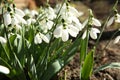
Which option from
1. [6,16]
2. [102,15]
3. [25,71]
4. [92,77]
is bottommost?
[92,77]

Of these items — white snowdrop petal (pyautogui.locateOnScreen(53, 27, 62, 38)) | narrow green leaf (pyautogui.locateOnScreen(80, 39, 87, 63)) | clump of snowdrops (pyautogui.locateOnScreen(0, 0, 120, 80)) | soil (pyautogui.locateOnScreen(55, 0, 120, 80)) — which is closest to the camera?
white snowdrop petal (pyautogui.locateOnScreen(53, 27, 62, 38))

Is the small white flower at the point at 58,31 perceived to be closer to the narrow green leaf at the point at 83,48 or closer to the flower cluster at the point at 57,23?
the flower cluster at the point at 57,23

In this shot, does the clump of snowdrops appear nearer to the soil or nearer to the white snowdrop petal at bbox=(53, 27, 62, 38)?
the white snowdrop petal at bbox=(53, 27, 62, 38)

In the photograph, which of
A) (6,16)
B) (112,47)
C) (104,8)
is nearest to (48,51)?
(6,16)

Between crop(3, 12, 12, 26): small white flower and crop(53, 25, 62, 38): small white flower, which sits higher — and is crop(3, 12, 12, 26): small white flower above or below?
above

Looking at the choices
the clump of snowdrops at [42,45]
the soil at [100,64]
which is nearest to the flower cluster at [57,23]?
the clump of snowdrops at [42,45]

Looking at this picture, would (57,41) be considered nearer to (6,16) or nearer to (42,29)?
(42,29)

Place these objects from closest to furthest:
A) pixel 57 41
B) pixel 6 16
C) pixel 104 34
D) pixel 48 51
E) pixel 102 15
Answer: pixel 6 16
pixel 48 51
pixel 57 41
pixel 104 34
pixel 102 15

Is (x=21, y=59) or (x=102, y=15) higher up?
(x=102, y=15)

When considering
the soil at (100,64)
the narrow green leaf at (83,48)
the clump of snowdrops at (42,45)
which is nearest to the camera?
the clump of snowdrops at (42,45)

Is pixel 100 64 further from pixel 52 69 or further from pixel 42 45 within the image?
pixel 52 69

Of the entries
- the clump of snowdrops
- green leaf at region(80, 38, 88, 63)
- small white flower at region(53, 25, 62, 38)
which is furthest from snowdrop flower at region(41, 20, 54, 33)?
small white flower at region(53, 25, 62, 38)
